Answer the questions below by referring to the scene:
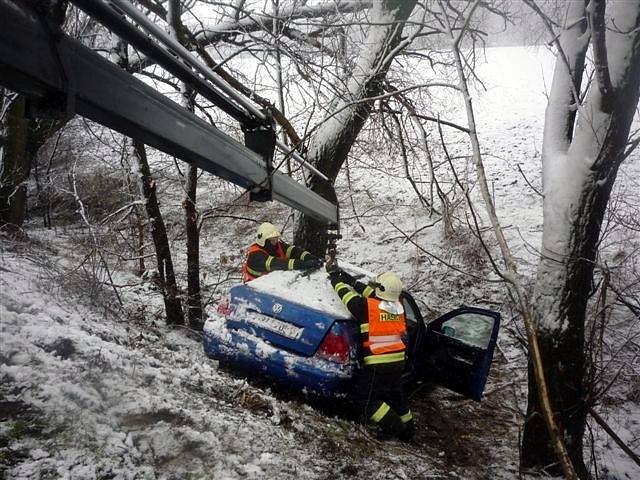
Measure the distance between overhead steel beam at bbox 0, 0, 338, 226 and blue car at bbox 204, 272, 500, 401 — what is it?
152 centimetres

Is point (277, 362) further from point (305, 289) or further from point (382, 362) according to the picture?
point (382, 362)

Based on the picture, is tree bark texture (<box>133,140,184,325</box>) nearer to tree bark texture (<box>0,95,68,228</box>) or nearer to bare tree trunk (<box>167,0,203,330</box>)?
bare tree trunk (<box>167,0,203,330</box>)

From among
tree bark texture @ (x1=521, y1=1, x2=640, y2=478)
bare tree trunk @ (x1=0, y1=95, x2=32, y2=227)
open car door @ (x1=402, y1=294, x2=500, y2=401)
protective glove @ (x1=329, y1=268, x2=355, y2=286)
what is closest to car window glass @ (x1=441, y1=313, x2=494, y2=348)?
open car door @ (x1=402, y1=294, x2=500, y2=401)

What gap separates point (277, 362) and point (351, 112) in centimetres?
342

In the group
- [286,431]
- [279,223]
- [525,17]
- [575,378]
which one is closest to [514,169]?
[279,223]

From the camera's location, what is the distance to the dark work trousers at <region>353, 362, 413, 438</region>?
393 centimetres

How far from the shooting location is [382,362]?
3.99m

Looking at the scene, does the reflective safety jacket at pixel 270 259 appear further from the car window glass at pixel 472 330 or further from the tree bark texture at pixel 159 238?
the car window glass at pixel 472 330

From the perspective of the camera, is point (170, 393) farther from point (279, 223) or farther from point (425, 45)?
point (279, 223)

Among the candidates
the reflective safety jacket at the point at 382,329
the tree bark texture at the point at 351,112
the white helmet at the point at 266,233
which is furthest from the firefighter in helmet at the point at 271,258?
the reflective safety jacket at the point at 382,329

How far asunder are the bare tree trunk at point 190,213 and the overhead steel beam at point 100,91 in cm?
278

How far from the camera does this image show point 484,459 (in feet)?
13.3

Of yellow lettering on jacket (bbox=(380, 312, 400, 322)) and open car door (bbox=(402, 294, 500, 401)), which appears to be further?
open car door (bbox=(402, 294, 500, 401))

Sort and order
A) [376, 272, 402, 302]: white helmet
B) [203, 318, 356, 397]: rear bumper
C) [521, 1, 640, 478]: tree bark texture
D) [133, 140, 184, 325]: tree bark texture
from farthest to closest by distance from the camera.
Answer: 1. [133, 140, 184, 325]: tree bark texture
2. [376, 272, 402, 302]: white helmet
3. [203, 318, 356, 397]: rear bumper
4. [521, 1, 640, 478]: tree bark texture
